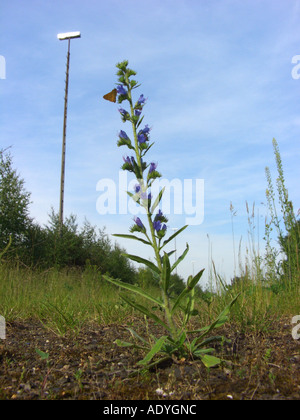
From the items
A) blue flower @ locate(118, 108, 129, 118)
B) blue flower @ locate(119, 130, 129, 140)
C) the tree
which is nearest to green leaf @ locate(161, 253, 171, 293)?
blue flower @ locate(119, 130, 129, 140)

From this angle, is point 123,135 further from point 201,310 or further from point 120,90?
point 201,310

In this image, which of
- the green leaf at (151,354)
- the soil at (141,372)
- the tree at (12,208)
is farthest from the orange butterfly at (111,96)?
the tree at (12,208)

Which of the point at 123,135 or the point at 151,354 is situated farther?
the point at 123,135

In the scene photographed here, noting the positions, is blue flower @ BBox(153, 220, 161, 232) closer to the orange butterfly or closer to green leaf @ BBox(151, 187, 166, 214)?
green leaf @ BBox(151, 187, 166, 214)

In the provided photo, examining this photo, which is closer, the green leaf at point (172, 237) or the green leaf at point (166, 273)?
the green leaf at point (166, 273)

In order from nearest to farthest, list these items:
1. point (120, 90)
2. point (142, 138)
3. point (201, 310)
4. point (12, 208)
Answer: point (142, 138), point (120, 90), point (201, 310), point (12, 208)

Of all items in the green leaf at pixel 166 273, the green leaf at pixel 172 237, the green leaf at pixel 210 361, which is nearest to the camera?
the green leaf at pixel 210 361

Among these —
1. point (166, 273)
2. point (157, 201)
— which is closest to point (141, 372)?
point (166, 273)

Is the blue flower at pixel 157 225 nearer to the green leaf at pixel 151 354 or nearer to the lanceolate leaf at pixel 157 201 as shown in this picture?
the lanceolate leaf at pixel 157 201

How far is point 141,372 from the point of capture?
2.83 meters

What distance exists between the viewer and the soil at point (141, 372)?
2.48 metres

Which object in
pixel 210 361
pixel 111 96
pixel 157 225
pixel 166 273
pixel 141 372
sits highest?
pixel 111 96

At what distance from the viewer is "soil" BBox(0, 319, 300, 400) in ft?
8.14
